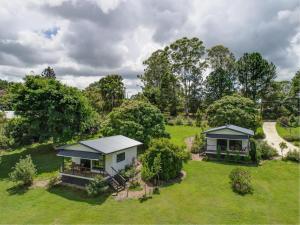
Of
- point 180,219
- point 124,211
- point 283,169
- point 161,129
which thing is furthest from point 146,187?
point 283,169

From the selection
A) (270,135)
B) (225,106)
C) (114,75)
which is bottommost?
(270,135)

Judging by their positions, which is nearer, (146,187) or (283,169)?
(146,187)

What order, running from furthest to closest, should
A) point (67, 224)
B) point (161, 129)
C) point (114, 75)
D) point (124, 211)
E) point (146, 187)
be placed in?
point (114, 75) < point (161, 129) < point (146, 187) < point (124, 211) < point (67, 224)

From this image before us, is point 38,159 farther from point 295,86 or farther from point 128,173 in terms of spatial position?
point 295,86

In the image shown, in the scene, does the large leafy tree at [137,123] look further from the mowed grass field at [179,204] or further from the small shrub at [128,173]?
the mowed grass field at [179,204]

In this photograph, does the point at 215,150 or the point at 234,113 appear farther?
the point at 234,113

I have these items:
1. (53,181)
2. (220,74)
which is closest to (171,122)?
(220,74)

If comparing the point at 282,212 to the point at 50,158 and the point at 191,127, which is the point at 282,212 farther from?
the point at 191,127

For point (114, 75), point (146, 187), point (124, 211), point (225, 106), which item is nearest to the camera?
point (124, 211)
